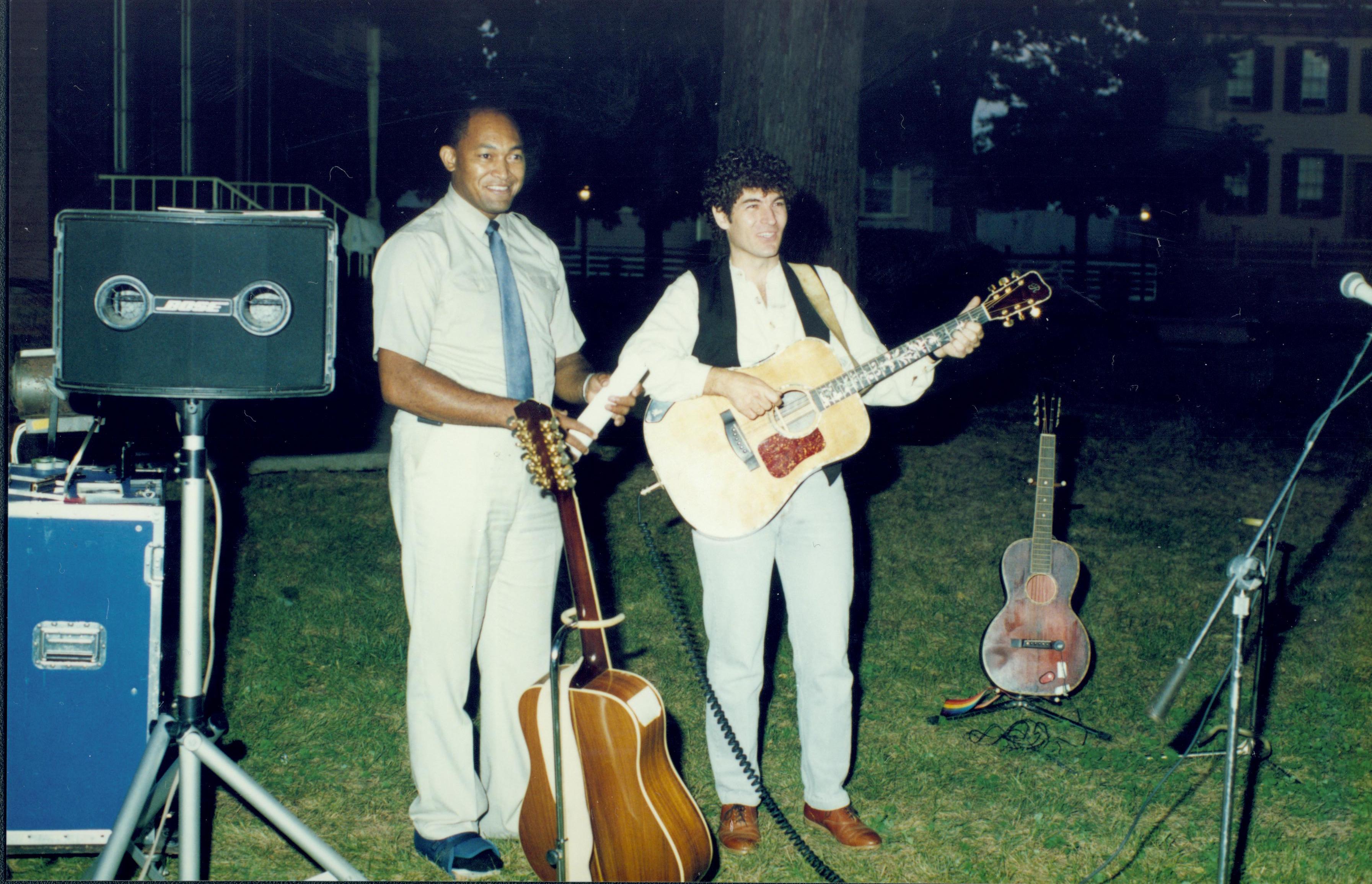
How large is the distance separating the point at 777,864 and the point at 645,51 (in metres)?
12.8

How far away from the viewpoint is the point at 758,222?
3498 millimetres

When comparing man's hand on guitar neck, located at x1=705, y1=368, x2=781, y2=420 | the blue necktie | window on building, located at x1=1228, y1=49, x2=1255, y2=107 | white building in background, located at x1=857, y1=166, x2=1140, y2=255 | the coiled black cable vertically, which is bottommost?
the coiled black cable

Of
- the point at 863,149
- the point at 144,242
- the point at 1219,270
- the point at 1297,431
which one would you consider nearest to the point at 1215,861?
the point at 144,242

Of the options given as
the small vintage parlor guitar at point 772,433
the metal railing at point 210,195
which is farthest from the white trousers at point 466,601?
the metal railing at point 210,195

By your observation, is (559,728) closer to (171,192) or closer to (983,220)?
(171,192)

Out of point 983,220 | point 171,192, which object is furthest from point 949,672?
point 983,220

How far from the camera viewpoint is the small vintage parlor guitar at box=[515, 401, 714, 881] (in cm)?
292

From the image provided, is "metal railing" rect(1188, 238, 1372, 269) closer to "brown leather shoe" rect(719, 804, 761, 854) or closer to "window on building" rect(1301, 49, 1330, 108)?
"window on building" rect(1301, 49, 1330, 108)

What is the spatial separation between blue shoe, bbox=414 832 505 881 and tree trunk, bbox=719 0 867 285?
509cm

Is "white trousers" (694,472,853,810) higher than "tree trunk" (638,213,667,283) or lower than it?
lower

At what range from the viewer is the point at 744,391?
3.39 metres

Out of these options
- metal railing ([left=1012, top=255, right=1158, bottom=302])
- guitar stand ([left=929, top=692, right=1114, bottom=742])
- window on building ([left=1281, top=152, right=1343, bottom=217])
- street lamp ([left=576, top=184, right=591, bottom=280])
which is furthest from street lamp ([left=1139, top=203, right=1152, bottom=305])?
guitar stand ([left=929, top=692, right=1114, bottom=742])

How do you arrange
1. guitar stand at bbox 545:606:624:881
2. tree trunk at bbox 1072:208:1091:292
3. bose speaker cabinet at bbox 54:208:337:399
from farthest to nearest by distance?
tree trunk at bbox 1072:208:1091:292 → guitar stand at bbox 545:606:624:881 → bose speaker cabinet at bbox 54:208:337:399

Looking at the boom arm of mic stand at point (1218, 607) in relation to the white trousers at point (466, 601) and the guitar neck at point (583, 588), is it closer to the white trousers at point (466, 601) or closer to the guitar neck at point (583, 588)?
the guitar neck at point (583, 588)
